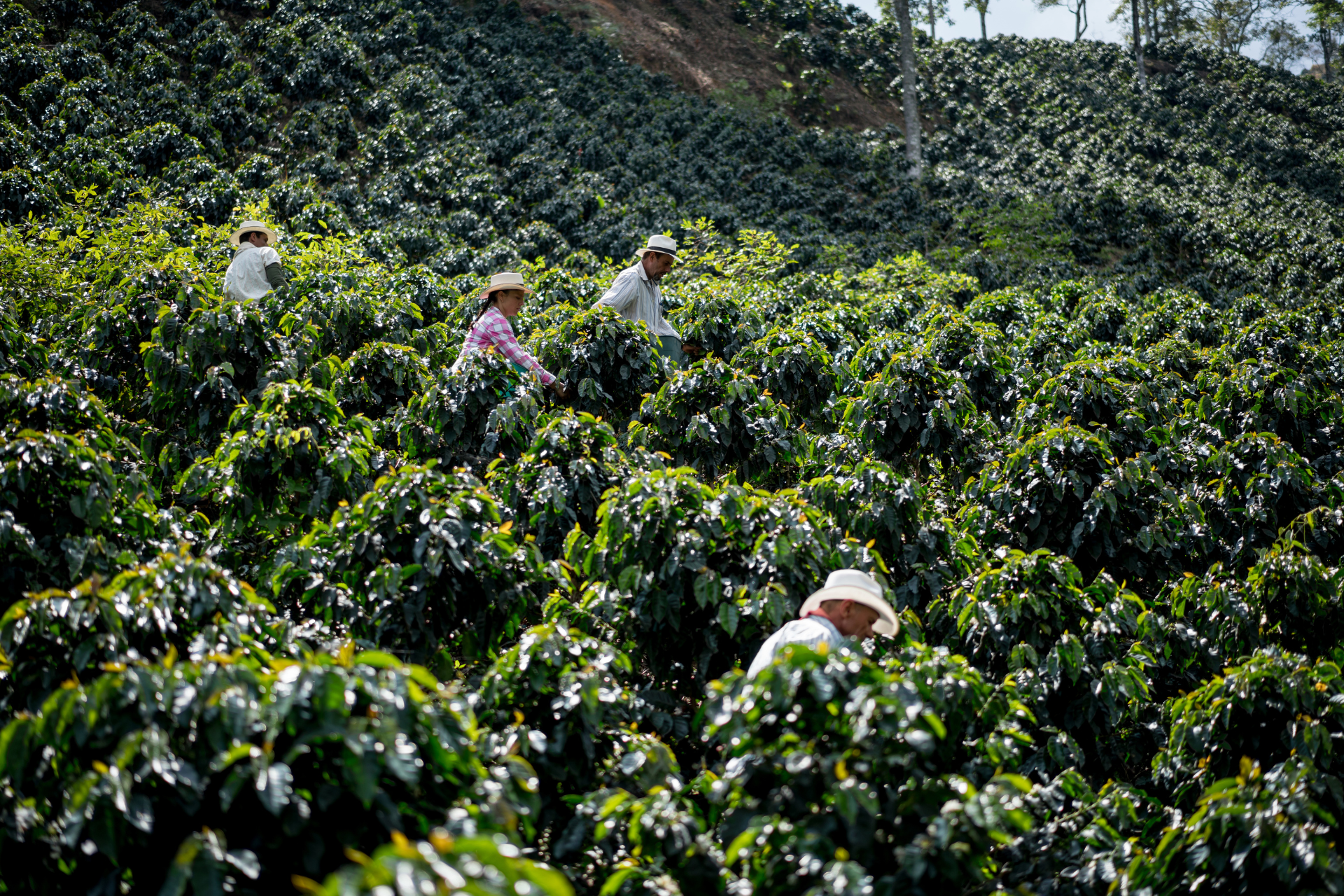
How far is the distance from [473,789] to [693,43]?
31177mm

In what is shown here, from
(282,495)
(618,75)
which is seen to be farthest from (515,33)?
(282,495)

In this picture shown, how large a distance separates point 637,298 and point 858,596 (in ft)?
12.9

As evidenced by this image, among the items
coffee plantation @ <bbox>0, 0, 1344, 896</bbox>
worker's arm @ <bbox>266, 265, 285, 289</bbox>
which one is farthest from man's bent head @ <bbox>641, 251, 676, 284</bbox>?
worker's arm @ <bbox>266, 265, 285, 289</bbox>

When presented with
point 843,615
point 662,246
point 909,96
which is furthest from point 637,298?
point 909,96

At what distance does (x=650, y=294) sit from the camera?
7125mm

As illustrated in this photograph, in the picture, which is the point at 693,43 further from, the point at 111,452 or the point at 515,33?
the point at 111,452

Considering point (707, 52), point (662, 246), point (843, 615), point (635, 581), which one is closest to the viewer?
point (843, 615)

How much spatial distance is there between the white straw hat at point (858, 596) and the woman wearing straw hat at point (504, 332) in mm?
2950

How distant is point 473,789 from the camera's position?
264cm

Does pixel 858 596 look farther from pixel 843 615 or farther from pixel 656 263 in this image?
pixel 656 263

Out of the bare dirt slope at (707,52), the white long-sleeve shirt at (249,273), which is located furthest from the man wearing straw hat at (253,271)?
the bare dirt slope at (707,52)

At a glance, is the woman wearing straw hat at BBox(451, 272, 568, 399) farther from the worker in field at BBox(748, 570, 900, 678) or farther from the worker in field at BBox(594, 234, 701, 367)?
the worker in field at BBox(748, 570, 900, 678)

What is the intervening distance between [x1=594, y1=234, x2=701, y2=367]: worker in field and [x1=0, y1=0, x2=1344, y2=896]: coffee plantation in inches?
19.1

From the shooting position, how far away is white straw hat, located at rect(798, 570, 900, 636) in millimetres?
3682
